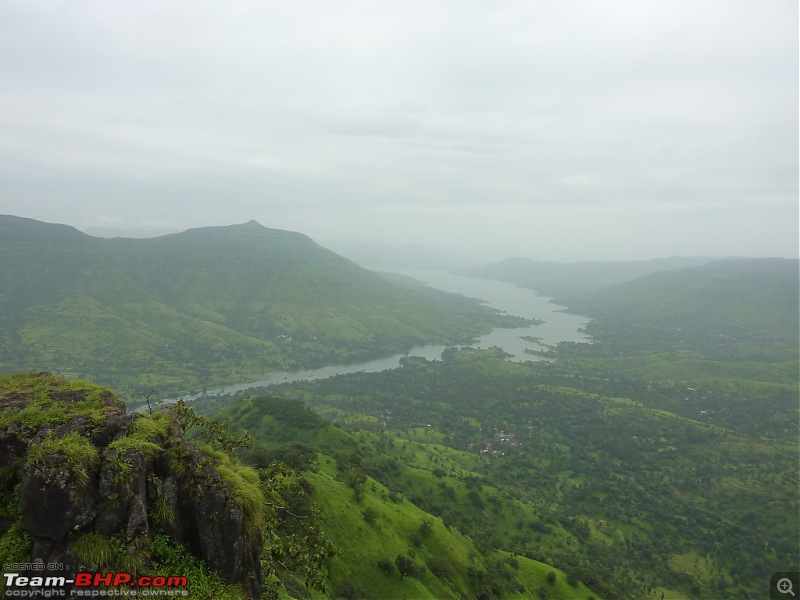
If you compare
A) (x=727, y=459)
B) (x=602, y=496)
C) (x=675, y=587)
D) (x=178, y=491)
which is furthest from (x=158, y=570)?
(x=727, y=459)

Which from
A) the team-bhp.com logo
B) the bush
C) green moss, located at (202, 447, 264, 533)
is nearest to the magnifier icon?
the bush

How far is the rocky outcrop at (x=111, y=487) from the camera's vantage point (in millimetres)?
11117

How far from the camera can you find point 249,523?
1345cm

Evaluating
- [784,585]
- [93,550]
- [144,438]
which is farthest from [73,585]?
[784,585]

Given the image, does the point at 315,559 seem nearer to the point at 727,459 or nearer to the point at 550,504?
the point at 550,504

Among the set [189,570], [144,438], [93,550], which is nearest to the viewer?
[93,550]

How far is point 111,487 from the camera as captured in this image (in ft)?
38.0

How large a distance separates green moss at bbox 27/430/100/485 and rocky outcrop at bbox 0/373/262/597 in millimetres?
27

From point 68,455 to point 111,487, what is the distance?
5.13 feet

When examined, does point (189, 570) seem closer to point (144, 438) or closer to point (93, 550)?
point (93, 550)

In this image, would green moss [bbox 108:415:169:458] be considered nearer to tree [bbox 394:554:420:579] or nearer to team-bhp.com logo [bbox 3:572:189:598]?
team-bhp.com logo [bbox 3:572:189:598]

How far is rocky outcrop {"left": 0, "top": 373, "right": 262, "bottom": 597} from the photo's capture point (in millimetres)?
11117

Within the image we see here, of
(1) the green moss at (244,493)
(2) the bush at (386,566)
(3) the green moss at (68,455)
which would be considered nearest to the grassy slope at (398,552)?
(2) the bush at (386,566)

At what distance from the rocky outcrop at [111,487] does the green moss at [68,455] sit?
0.09ft
